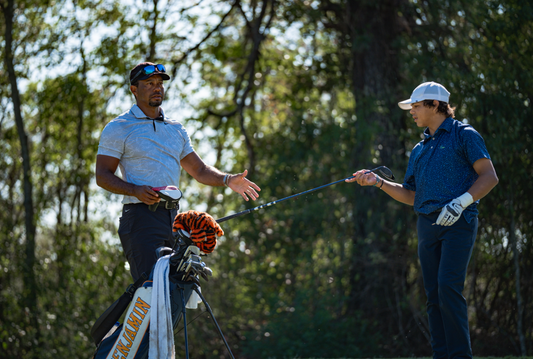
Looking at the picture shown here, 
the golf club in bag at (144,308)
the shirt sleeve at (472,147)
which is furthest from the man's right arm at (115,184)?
the shirt sleeve at (472,147)

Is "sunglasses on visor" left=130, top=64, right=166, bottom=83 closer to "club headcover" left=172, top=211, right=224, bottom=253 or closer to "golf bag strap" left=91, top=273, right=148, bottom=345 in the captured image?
"club headcover" left=172, top=211, right=224, bottom=253

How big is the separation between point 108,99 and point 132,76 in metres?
5.10

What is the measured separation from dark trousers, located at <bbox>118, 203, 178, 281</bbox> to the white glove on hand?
1685mm

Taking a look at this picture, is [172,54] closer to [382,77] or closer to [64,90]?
[64,90]

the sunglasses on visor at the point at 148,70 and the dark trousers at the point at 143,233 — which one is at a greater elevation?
the sunglasses on visor at the point at 148,70

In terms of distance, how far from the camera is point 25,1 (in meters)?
8.76

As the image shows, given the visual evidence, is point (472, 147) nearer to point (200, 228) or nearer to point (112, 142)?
point (200, 228)

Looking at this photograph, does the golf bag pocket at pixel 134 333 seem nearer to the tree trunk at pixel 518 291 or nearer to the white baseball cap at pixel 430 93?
the white baseball cap at pixel 430 93

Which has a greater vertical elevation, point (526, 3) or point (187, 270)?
point (526, 3)

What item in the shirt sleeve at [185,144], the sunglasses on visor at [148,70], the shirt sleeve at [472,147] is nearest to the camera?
the shirt sleeve at [472,147]

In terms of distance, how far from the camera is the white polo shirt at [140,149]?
3.74 meters

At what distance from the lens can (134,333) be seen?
2.89 m

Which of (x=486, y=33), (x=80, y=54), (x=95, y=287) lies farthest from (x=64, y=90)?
(x=486, y=33)

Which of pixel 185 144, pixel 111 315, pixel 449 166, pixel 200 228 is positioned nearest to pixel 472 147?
pixel 449 166
